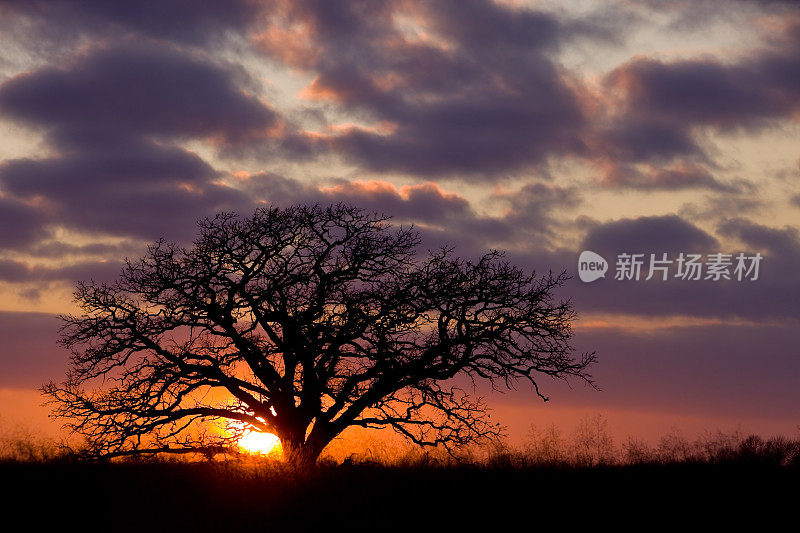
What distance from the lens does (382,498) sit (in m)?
14.2

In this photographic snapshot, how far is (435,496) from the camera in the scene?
14688mm

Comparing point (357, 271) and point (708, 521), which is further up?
point (357, 271)

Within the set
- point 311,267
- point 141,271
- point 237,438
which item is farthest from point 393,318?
point 141,271

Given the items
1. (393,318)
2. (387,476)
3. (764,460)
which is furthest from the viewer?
(393,318)

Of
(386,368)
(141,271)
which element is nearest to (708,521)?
(386,368)

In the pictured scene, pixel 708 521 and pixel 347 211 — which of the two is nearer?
pixel 708 521

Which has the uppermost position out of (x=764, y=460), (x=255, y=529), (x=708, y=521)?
(x=764, y=460)

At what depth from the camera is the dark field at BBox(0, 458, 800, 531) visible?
1300 cm

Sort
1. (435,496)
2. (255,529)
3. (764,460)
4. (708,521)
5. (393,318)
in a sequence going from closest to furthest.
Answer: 1. (255,529)
2. (708,521)
3. (435,496)
4. (764,460)
5. (393,318)

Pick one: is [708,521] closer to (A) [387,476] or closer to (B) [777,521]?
(B) [777,521]

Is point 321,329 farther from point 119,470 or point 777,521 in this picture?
point 777,521

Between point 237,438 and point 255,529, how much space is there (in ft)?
36.0

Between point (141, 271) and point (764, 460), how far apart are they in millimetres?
17422

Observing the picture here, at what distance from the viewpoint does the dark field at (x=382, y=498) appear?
1300cm
